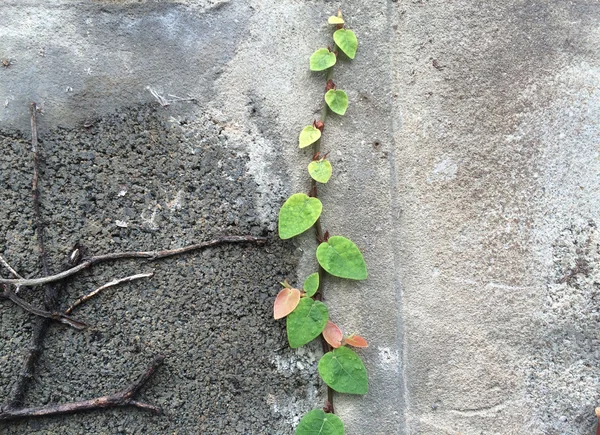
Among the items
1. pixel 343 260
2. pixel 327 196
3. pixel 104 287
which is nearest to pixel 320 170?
pixel 327 196

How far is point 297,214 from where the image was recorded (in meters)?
1.07

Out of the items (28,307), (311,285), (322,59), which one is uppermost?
(322,59)

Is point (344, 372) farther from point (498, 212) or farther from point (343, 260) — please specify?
point (498, 212)

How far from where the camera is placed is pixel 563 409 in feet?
3.54

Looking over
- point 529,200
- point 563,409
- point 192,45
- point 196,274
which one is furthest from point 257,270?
point 563,409

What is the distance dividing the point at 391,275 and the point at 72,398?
28.5 inches

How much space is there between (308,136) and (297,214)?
177 mm

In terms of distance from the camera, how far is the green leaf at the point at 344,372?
1.05m

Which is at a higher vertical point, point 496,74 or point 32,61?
point 496,74

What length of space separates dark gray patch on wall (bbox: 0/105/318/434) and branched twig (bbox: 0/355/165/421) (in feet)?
0.06

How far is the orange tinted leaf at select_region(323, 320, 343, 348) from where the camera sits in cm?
106

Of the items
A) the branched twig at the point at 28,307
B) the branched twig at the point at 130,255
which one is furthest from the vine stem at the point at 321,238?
the branched twig at the point at 28,307

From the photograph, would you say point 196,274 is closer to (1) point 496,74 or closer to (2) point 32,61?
(2) point 32,61

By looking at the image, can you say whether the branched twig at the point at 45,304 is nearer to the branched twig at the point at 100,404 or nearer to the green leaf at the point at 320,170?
the branched twig at the point at 100,404
